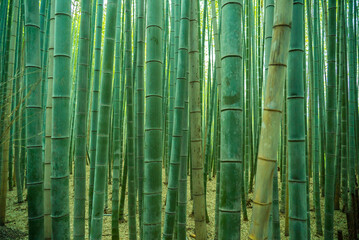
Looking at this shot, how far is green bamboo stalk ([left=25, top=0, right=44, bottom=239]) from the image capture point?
1.26 m

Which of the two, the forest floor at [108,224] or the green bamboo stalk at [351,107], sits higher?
the green bamboo stalk at [351,107]

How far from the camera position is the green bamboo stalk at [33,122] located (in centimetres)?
126

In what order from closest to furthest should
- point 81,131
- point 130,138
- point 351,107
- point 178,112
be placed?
point 178,112
point 81,131
point 130,138
point 351,107

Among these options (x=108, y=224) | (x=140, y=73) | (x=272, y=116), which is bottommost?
(x=108, y=224)

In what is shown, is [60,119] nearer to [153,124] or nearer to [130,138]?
[153,124]

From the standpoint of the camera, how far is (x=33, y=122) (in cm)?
127

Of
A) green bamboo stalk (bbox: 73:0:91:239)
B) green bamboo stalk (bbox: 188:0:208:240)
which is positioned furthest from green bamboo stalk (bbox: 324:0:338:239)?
green bamboo stalk (bbox: 73:0:91:239)

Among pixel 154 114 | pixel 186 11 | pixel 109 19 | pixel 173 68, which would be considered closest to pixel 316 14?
pixel 173 68

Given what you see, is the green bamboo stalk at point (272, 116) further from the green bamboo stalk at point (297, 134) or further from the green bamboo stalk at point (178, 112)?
the green bamboo stalk at point (178, 112)

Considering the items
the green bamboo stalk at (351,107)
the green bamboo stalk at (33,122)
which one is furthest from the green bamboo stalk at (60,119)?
the green bamboo stalk at (351,107)

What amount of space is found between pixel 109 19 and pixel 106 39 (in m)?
0.13

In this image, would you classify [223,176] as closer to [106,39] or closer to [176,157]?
[176,157]

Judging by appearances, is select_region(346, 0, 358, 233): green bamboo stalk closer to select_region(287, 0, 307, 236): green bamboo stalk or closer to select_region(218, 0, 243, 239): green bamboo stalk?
select_region(287, 0, 307, 236): green bamboo stalk

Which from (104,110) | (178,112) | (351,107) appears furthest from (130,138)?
(351,107)
